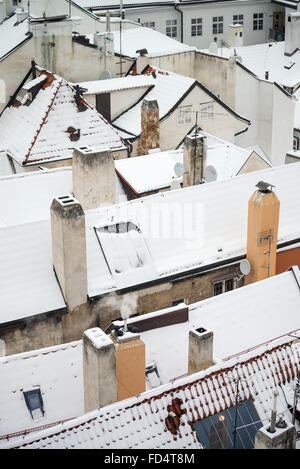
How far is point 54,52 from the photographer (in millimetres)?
42562

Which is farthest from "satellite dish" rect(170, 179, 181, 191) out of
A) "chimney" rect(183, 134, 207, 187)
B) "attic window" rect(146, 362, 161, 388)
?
"attic window" rect(146, 362, 161, 388)

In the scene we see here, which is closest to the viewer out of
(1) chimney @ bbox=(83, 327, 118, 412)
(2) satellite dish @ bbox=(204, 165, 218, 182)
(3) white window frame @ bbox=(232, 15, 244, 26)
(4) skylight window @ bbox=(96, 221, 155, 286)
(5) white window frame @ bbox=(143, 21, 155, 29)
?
(1) chimney @ bbox=(83, 327, 118, 412)

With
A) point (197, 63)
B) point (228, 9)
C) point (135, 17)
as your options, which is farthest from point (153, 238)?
point (228, 9)

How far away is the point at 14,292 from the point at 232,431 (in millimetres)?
9541

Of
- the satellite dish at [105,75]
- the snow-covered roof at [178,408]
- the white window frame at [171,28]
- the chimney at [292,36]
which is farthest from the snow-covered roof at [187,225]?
the white window frame at [171,28]

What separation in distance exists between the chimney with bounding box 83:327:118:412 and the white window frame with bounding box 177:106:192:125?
23.4m

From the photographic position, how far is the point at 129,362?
2092 centimetres

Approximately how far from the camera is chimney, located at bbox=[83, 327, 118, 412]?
19.4 m

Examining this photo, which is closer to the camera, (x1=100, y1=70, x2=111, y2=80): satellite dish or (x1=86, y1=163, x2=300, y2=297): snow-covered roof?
(x1=86, y1=163, x2=300, y2=297): snow-covered roof

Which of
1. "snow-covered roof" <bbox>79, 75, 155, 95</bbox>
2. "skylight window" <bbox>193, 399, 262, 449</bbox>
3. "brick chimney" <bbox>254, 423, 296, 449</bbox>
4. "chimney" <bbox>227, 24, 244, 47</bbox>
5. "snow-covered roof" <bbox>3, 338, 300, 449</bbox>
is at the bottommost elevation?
"skylight window" <bbox>193, 399, 262, 449</bbox>

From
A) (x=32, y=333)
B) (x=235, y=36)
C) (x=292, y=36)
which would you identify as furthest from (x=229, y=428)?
(x=235, y=36)

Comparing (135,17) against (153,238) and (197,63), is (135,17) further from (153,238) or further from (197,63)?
(153,238)

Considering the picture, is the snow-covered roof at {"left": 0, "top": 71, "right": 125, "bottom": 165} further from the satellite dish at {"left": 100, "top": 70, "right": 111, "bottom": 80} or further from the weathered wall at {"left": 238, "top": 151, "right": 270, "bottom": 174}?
the weathered wall at {"left": 238, "top": 151, "right": 270, "bottom": 174}

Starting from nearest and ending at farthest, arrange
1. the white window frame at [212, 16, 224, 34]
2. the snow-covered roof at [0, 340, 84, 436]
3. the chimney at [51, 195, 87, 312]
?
the snow-covered roof at [0, 340, 84, 436] < the chimney at [51, 195, 87, 312] < the white window frame at [212, 16, 224, 34]
